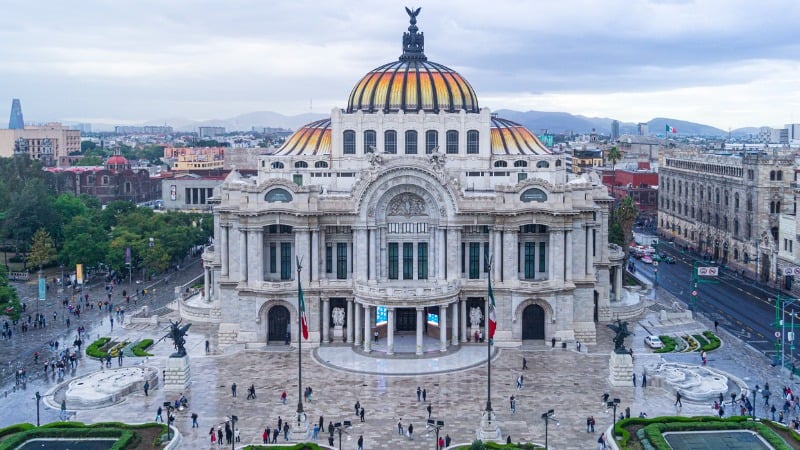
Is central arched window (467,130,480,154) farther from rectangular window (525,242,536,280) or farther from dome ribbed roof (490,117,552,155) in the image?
rectangular window (525,242,536,280)

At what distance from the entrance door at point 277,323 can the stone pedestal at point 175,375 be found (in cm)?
1476

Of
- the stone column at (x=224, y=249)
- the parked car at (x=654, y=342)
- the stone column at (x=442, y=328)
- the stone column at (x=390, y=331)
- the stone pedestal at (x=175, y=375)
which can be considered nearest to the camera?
the stone pedestal at (x=175, y=375)

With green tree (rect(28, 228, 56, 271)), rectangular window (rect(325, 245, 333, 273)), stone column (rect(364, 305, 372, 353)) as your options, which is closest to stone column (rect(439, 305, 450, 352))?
stone column (rect(364, 305, 372, 353))

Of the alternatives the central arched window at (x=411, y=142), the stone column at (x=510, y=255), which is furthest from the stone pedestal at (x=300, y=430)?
the central arched window at (x=411, y=142)

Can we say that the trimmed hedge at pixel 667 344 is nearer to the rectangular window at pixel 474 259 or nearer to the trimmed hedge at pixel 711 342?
the trimmed hedge at pixel 711 342

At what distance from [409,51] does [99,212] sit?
76.4 m

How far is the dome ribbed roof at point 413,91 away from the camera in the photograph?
94.9m

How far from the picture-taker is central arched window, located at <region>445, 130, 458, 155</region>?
308 ft

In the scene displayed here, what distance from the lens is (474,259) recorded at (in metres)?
82.4

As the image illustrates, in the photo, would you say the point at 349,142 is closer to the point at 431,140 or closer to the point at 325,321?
the point at 431,140

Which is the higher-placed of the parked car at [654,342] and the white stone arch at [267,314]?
the white stone arch at [267,314]

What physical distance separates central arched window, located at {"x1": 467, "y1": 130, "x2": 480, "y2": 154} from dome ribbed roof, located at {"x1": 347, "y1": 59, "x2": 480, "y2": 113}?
10.6 feet

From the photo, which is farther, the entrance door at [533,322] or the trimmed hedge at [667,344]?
the entrance door at [533,322]

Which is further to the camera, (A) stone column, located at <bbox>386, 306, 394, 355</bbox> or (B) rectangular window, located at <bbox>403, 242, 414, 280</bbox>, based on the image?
(B) rectangular window, located at <bbox>403, 242, 414, 280</bbox>
